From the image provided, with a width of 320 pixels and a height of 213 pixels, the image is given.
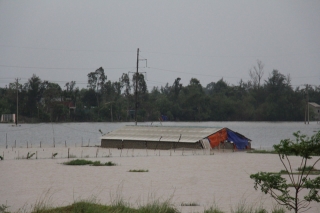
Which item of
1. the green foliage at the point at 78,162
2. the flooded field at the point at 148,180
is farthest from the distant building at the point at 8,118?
the green foliage at the point at 78,162

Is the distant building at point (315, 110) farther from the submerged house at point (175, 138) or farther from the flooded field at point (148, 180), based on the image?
the flooded field at point (148, 180)

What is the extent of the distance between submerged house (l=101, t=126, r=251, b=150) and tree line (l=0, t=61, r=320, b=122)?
150ft

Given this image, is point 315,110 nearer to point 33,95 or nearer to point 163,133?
point 33,95

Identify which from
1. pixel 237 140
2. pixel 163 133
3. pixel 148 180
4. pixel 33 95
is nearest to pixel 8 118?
pixel 33 95

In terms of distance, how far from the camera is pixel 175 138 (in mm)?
42750

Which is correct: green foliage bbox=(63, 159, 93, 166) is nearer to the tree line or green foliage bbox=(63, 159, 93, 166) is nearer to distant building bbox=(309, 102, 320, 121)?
the tree line

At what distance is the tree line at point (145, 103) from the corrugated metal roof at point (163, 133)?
44943mm

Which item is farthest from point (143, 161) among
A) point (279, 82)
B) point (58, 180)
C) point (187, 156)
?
point (279, 82)

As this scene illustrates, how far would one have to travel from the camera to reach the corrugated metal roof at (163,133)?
138 ft

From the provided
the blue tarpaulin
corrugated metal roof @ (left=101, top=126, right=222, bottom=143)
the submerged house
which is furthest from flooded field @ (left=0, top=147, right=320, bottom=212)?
the blue tarpaulin

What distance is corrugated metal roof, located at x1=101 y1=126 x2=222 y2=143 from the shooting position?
4216cm

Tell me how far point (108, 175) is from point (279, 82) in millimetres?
83124

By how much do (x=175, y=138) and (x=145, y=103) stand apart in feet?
184

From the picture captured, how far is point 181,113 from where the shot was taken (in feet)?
316
